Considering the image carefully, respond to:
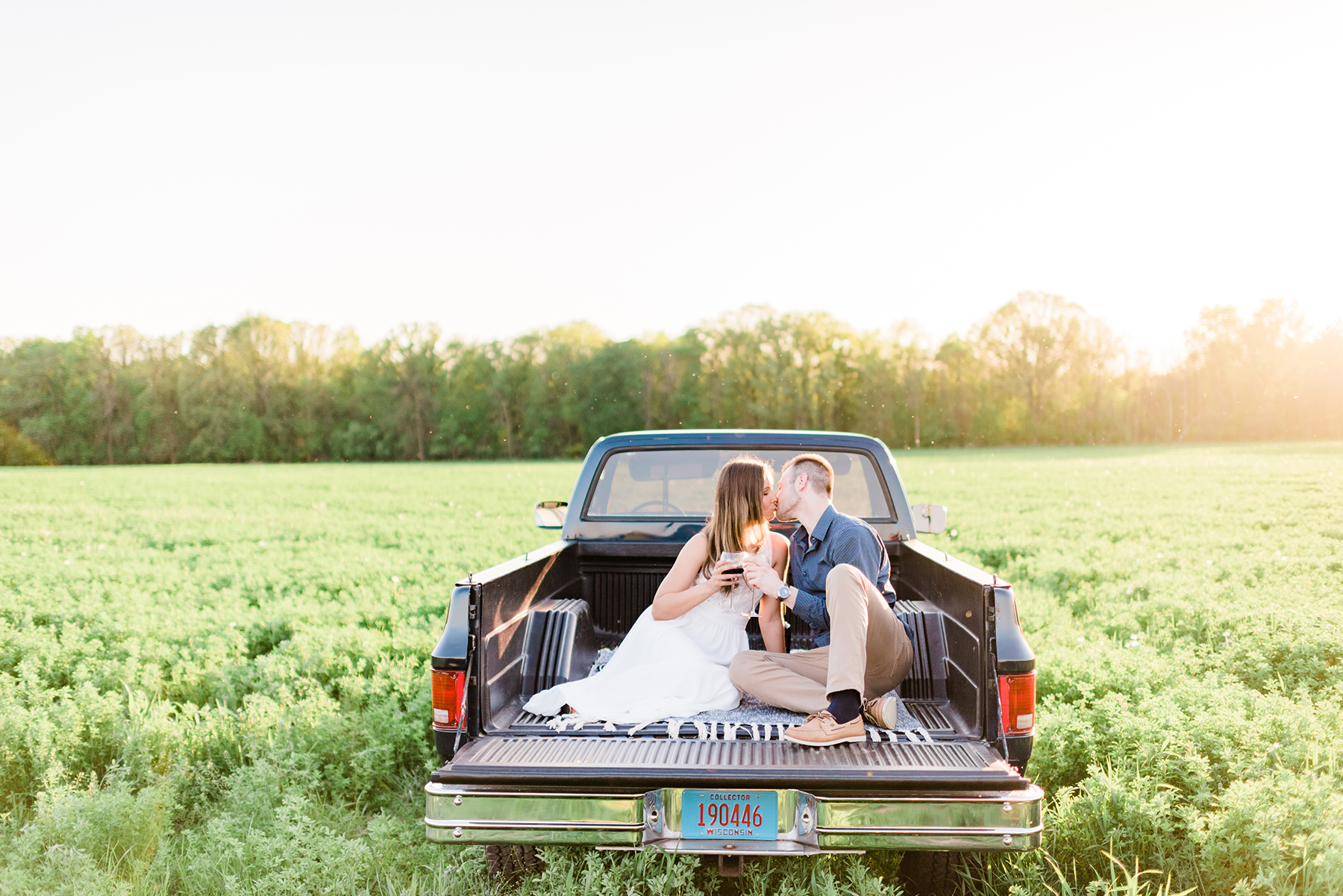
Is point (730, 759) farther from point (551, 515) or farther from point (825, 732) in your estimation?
point (551, 515)

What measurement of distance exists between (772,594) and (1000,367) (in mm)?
74663

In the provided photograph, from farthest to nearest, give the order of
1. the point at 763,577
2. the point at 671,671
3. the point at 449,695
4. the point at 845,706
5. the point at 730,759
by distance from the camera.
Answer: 1. the point at 671,671
2. the point at 763,577
3. the point at 845,706
4. the point at 449,695
5. the point at 730,759

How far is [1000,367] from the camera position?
238 ft

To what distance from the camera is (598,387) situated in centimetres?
7944

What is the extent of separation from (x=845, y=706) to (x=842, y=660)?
16 centimetres

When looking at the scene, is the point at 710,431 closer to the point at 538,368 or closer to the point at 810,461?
the point at 810,461

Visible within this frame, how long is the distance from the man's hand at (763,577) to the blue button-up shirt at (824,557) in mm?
206

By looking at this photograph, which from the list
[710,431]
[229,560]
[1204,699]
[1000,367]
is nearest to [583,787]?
[710,431]

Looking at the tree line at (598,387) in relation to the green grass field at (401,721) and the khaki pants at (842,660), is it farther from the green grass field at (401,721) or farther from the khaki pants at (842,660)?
the khaki pants at (842,660)

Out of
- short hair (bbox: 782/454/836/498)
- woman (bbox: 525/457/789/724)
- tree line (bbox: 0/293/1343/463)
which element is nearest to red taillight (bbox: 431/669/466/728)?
woman (bbox: 525/457/789/724)

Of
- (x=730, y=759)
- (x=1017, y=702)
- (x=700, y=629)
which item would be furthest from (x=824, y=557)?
(x=730, y=759)

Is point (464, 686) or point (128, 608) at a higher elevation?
point (464, 686)

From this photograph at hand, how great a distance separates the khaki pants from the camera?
124 inches

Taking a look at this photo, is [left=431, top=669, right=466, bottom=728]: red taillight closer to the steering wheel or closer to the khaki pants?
the khaki pants
